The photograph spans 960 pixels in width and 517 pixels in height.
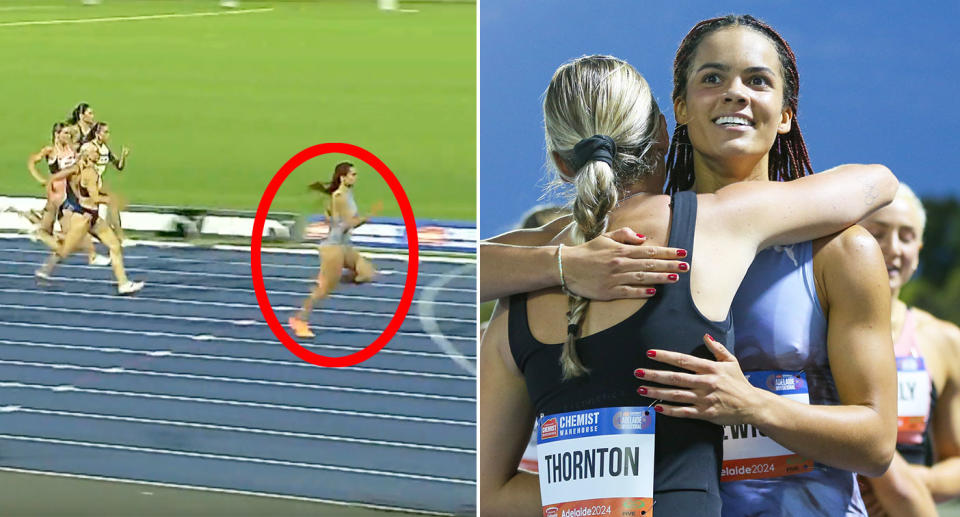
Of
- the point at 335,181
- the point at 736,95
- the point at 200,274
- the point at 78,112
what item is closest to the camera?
the point at 736,95

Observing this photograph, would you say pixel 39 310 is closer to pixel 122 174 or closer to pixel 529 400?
pixel 122 174

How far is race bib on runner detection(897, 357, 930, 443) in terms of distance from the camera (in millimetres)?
2207

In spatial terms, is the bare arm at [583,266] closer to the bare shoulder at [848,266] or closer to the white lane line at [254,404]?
the bare shoulder at [848,266]

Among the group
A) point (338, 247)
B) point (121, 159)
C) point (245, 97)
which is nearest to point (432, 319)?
point (338, 247)

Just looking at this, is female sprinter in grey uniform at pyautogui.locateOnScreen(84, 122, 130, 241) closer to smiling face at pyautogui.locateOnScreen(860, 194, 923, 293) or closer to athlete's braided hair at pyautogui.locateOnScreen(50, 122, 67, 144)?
athlete's braided hair at pyautogui.locateOnScreen(50, 122, 67, 144)

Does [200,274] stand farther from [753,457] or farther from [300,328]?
[753,457]

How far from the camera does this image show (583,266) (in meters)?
1.88

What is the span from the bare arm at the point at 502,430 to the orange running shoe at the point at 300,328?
5.86 feet

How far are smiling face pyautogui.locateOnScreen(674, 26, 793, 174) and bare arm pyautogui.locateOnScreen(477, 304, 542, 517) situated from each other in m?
A: 0.47

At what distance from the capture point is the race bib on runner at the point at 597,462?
6.02 feet

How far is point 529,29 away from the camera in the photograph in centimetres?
221

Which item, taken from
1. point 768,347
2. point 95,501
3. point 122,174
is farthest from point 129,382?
point 768,347

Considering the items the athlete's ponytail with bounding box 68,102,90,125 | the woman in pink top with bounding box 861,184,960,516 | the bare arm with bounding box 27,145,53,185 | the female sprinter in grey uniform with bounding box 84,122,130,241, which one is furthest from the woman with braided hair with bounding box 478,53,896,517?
the bare arm with bounding box 27,145,53,185

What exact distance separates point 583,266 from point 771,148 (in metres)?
0.42
